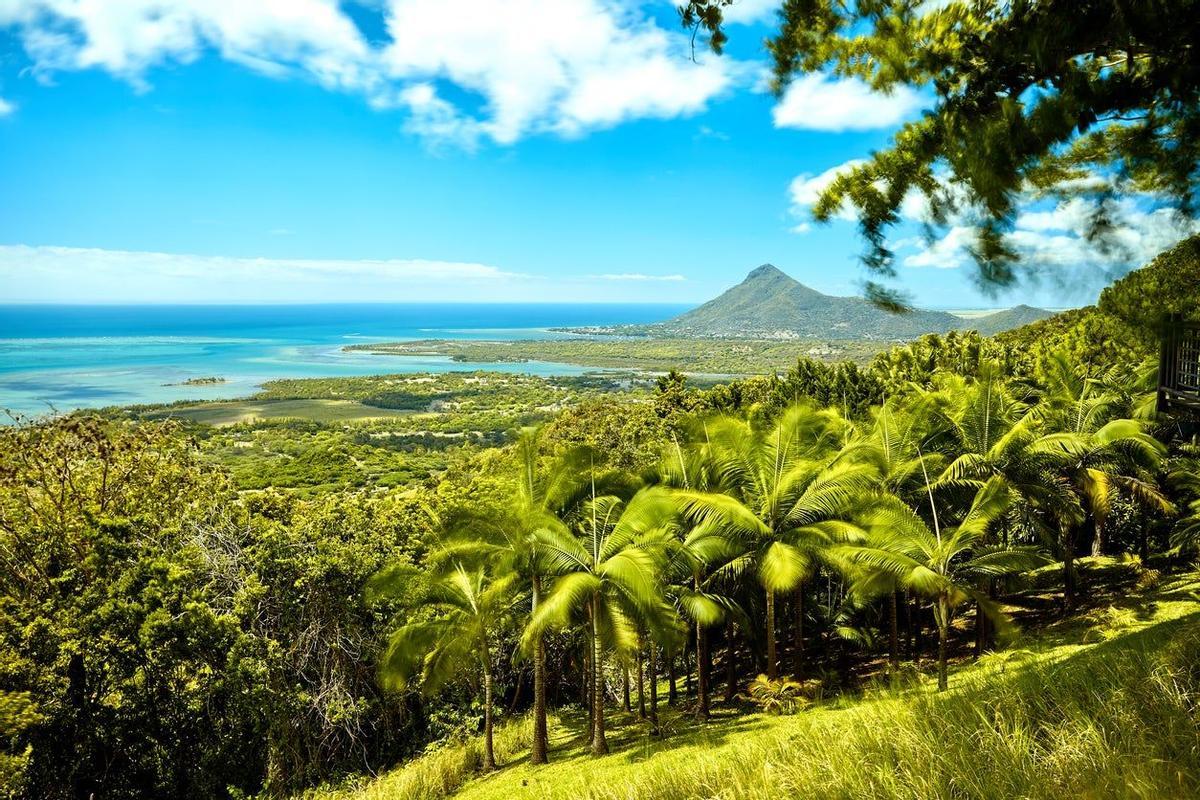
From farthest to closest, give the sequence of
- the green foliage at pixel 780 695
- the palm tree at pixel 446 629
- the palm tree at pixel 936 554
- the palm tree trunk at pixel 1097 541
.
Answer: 1. the palm tree trunk at pixel 1097 541
2. the green foliage at pixel 780 695
3. the palm tree at pixel 446 629
4. the palm tree at pixel 936 554

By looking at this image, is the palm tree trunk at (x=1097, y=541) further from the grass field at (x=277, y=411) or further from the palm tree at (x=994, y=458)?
the grass field at (x=277, y=411)

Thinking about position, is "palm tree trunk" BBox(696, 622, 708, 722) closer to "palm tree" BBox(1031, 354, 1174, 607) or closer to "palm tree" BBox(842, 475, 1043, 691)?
"palm tree" BBox(842, 475, 1043, 691)

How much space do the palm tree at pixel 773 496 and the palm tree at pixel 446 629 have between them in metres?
3.95

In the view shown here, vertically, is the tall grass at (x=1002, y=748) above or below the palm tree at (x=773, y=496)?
above

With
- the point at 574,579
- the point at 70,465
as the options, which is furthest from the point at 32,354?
the point at 574,579

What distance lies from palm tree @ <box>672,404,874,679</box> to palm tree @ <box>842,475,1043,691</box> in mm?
480

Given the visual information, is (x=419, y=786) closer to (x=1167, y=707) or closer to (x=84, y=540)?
(x=84, y=540)

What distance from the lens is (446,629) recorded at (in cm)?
1131

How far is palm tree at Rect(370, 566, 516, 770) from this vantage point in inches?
429

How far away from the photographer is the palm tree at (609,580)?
965cm

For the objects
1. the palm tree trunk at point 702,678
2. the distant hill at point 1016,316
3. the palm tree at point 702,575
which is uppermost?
the distant hill at point 1016,316

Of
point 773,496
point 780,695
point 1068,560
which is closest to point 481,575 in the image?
point 773,496

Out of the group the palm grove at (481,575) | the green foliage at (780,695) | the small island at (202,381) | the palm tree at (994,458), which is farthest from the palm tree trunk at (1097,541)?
the small island at (202,381)

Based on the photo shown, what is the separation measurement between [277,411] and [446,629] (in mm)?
100912
